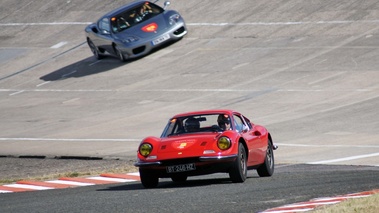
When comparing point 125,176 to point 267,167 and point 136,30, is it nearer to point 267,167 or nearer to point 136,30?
point 267,167

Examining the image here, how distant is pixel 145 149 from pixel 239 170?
1385 millimetres

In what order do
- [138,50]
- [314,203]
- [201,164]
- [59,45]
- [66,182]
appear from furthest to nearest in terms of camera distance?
[59,45] < [138,50] < [66,182] < [201,164] < [314,203]

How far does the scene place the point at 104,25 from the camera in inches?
1291

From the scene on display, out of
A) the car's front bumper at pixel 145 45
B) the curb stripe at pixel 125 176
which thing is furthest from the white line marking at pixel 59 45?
the curb stripe at pixel 125 176

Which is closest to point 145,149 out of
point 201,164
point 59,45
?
point 201,164

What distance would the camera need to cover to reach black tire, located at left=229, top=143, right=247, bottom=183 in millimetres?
14188

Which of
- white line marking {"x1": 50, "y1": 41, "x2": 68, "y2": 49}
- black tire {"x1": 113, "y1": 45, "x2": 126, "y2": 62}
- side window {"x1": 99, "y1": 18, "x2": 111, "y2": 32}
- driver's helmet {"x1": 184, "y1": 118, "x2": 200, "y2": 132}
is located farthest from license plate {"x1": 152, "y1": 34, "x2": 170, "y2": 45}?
driver's helmet {"x1": 184, "y1": 118, "x2": 200, "y2": 132}

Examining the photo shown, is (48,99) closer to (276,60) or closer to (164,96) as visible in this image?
(164,96)

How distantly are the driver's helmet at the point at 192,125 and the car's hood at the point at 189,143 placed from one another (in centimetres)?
41

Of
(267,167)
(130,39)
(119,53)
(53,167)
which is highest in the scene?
(267,167)

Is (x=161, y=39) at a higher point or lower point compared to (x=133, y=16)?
lower

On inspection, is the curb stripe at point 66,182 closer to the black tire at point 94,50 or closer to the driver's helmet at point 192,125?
the driver's helmet at point 192,125

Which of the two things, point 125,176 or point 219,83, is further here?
point 219,83

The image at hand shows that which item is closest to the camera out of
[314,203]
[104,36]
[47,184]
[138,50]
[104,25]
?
[314,203]
